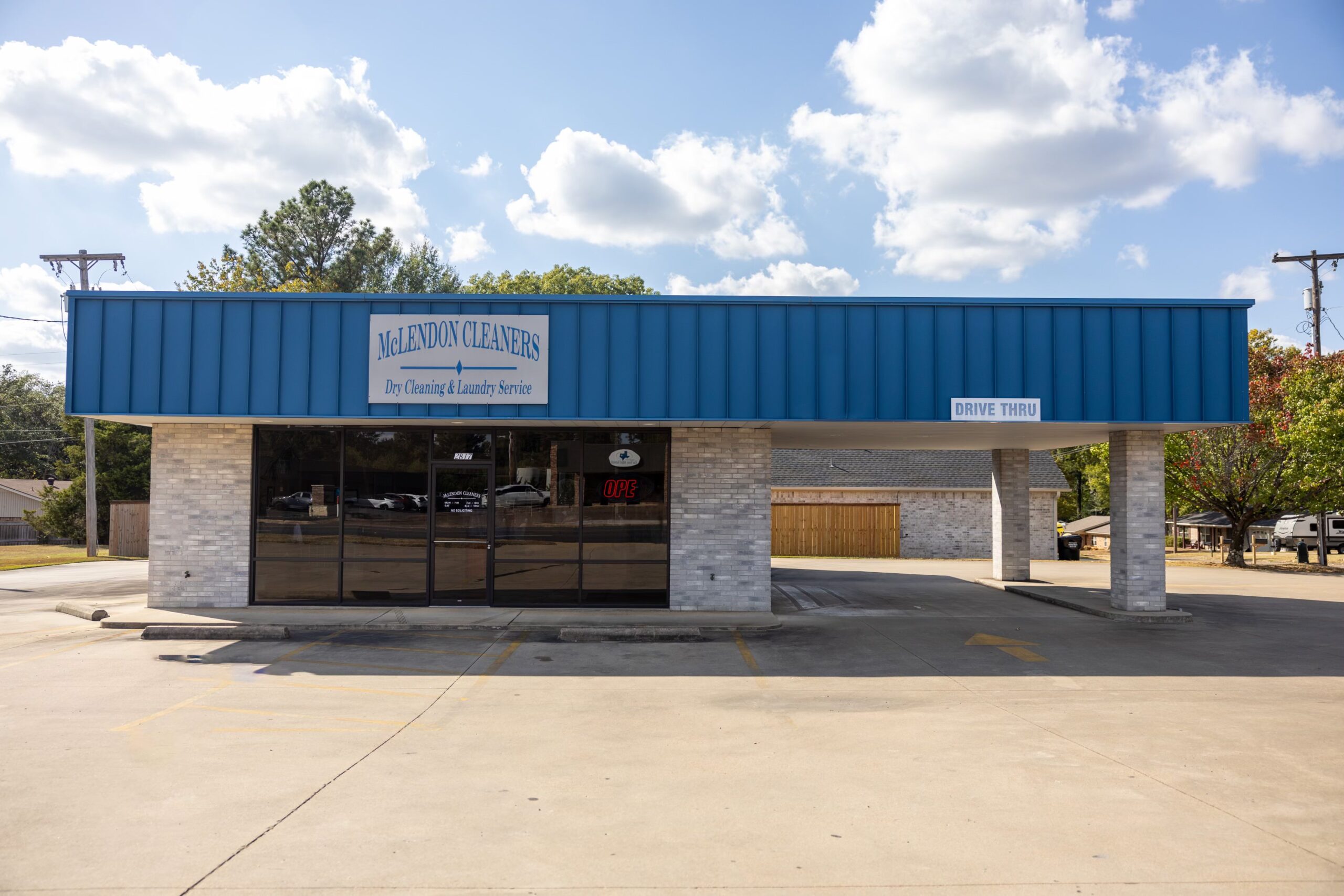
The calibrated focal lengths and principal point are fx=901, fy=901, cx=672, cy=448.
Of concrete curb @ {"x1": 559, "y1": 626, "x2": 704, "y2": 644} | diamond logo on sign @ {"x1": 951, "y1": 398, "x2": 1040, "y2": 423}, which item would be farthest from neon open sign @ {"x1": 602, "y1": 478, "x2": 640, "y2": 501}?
diamond logo on sign @ {"x1": 951, "y1": 398, "x2": 1040, "y2": 423}

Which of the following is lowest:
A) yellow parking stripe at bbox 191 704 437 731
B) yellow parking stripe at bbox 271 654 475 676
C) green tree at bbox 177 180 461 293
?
yellow parking stripe at bbox 271 654 475 676

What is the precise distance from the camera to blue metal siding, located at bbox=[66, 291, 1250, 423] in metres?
14.5

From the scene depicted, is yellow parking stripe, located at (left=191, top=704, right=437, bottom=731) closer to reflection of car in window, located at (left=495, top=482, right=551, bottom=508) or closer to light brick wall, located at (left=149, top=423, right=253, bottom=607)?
light brick wall, located at (left=149, top=423, right=253, bottom=607)

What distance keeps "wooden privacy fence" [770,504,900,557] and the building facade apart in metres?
18.8

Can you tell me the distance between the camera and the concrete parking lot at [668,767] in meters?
5.16

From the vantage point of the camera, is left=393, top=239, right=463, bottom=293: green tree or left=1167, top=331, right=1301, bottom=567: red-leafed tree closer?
left=1167, top=331, right=1301, bottom=567: red-leafed tree

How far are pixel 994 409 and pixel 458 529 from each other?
9320 mm

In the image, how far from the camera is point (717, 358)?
14.5 meters

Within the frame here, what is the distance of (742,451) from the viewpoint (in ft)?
51.5

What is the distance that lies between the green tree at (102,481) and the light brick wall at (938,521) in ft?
98.6

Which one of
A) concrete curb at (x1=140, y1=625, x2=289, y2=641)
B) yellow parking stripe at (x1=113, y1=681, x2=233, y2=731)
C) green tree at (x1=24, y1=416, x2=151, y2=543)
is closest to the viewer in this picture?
yellow parking stripe at (x1=113, y1=681, x2=233, y2=731)

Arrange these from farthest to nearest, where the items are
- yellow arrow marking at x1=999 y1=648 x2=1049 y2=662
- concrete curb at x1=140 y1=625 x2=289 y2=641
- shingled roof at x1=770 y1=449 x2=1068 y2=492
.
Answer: shingled roof at x1=770 y1=449 x2=1068 y2=492
concrete curb at x1=140 y1=625 x2=289 y2=641
yellow arrow marking at x1=999 y1=648 x2=1049 y2=662

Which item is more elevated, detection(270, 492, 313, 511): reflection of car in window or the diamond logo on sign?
the diamond logo on sign

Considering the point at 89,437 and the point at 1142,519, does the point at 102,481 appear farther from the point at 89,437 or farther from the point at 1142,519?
the point at 1142,519
